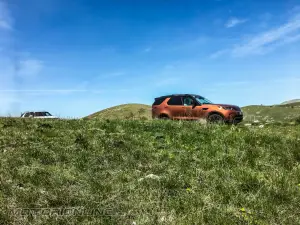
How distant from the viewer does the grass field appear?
5605mm

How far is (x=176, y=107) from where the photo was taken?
21.3 m

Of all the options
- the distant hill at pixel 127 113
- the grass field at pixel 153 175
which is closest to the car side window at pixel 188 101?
the distant hill at pixel 127 113

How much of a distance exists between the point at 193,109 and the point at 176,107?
136 centimetres

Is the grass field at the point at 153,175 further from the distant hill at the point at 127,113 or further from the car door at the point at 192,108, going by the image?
the distant hill at the point at 127,113

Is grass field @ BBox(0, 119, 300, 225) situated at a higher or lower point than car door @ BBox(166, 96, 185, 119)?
lower

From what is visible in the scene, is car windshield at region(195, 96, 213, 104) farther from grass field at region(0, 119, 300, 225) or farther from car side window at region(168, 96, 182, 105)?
grass field at region(0, 119, 300, 225)

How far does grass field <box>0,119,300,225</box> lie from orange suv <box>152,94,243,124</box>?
21.6 feet

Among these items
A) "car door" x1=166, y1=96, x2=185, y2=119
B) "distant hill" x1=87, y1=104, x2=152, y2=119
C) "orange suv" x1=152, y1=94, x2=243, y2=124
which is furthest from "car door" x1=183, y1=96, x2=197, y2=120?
"distant hill" x1=87, y1=104, x2=152, y2=119

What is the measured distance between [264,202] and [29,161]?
20.3 ft

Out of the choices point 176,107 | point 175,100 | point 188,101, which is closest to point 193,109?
point 188,101

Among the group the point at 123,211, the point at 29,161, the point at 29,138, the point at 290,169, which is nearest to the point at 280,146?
the point at 290,169

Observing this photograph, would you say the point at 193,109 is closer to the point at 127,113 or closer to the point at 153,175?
the point at 153,175

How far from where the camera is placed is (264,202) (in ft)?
19.9

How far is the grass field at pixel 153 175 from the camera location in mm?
5605
